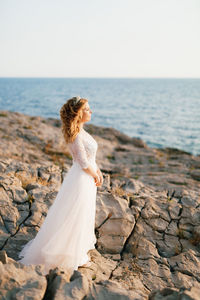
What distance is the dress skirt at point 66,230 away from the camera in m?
4.32

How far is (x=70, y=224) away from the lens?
4.38 m

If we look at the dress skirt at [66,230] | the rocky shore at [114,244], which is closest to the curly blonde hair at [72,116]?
the dress skirt at [66,230]

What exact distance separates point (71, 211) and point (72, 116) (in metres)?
1.64

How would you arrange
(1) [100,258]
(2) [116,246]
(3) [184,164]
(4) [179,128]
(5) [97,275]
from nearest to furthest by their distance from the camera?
(5) [97,275] → (1) [100,258] → (2) [116,246] → (3) [184,164] → (4) [179,128]

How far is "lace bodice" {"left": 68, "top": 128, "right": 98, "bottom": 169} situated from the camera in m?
4.25

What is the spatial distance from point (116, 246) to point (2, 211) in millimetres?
2604

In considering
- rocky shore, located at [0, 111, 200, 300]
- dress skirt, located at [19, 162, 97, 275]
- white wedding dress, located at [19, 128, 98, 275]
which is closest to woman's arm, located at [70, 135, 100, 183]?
white wedding dress, located at [19, 128, 98, 275]

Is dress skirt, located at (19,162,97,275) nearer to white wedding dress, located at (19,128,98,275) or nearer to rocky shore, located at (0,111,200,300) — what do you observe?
white wedding dress, located at (19,128,98,275)

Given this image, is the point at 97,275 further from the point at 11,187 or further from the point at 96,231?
the point at 11,187

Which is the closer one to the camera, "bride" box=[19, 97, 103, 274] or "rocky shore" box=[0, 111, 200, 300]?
"rocky shore" box=[0, 111, 200, 300]

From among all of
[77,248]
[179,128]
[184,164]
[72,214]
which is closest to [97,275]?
[77,248]

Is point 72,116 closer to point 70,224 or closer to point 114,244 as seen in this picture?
point 70,224

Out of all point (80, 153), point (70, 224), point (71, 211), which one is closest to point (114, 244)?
point (70, 224)

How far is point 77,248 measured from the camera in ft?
14.4
